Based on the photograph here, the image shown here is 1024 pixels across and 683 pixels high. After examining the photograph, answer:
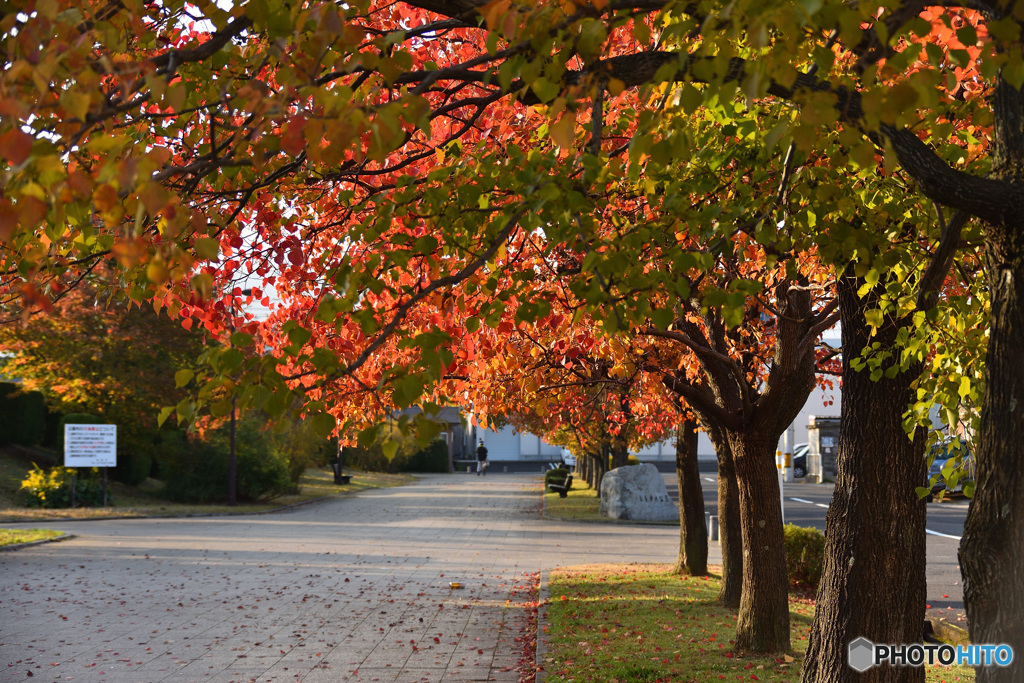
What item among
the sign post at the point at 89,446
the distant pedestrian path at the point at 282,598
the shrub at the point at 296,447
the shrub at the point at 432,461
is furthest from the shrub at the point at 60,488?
the shrub at the point at 432,461

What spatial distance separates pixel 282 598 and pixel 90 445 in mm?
15691

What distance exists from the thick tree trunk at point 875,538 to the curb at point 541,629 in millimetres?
2829

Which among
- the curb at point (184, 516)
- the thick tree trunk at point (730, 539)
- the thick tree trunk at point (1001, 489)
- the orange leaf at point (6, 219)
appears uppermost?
the orange leaf at point (6, 219)

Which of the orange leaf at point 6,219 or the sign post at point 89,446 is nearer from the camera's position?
the orange leaf at point 6,219

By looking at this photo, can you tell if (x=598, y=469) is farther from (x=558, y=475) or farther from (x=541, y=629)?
(x=541, y=629)

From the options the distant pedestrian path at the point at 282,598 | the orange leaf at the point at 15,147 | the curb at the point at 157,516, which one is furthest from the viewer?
the curb at the point at 157,516

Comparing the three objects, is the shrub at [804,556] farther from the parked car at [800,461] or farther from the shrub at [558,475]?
the parked car at [800,461]

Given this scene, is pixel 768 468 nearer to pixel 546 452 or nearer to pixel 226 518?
pixel 226 518

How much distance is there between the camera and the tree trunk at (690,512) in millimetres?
14430

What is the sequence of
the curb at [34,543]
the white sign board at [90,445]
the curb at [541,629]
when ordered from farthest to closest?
1. the white sign board at [90,445]
2. the curb at [34,543]
3. the curb at [541,629]

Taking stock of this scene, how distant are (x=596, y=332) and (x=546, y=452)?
221ft

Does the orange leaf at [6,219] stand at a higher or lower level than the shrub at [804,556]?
higher

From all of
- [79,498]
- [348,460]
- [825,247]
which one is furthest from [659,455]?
[825,247]

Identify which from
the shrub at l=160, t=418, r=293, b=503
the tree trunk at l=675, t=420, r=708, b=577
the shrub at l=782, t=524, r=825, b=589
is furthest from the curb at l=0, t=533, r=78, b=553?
the shrub at l=782, t=524, r=825, b=589
